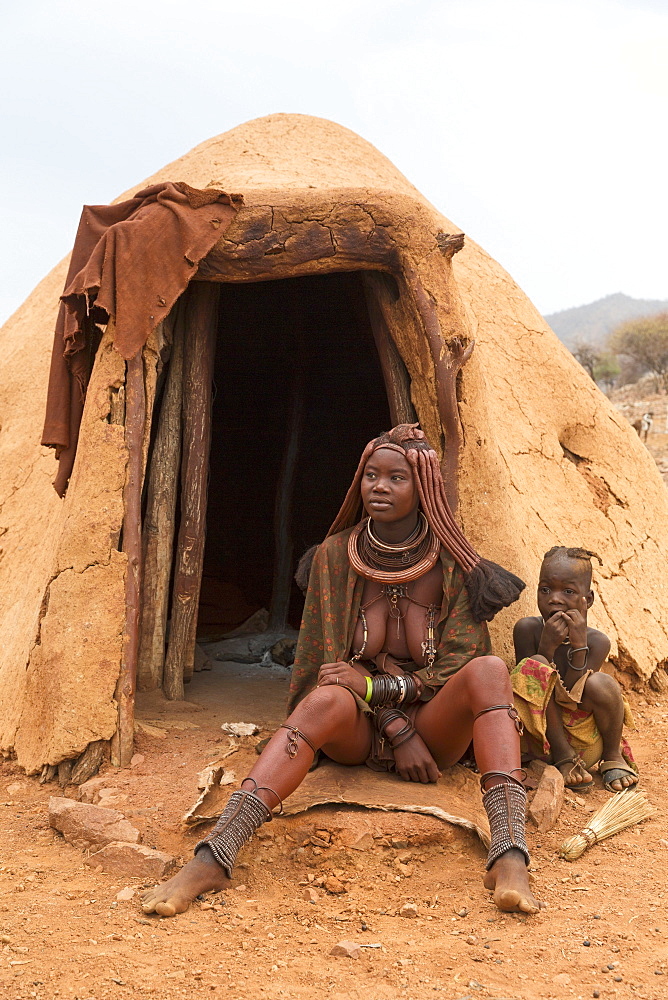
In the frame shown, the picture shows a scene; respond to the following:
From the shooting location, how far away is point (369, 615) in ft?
11.9

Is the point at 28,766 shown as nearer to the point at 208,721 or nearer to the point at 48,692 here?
the point at 48,692

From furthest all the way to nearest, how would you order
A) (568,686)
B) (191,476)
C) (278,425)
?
(278,425) → (191,476) → (568,686)

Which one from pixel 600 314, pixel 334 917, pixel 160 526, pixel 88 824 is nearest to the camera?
pixel 334 917

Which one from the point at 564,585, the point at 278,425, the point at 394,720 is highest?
the point at 278,425

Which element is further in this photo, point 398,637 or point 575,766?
point 575,766

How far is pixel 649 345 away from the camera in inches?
1105

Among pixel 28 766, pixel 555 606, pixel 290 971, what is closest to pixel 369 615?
pixel 555 606

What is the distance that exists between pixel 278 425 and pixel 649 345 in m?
22.9

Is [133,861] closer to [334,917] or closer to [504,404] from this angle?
[334,917]

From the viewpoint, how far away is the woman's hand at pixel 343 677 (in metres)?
3.31

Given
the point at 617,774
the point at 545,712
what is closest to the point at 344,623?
the point at 545,712

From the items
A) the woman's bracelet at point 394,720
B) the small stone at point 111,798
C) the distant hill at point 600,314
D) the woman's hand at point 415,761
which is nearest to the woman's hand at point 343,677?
the woman's bracelet at point 394,720

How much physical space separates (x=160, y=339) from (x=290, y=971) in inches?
116

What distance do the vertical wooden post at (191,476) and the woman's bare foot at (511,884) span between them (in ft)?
7.90
